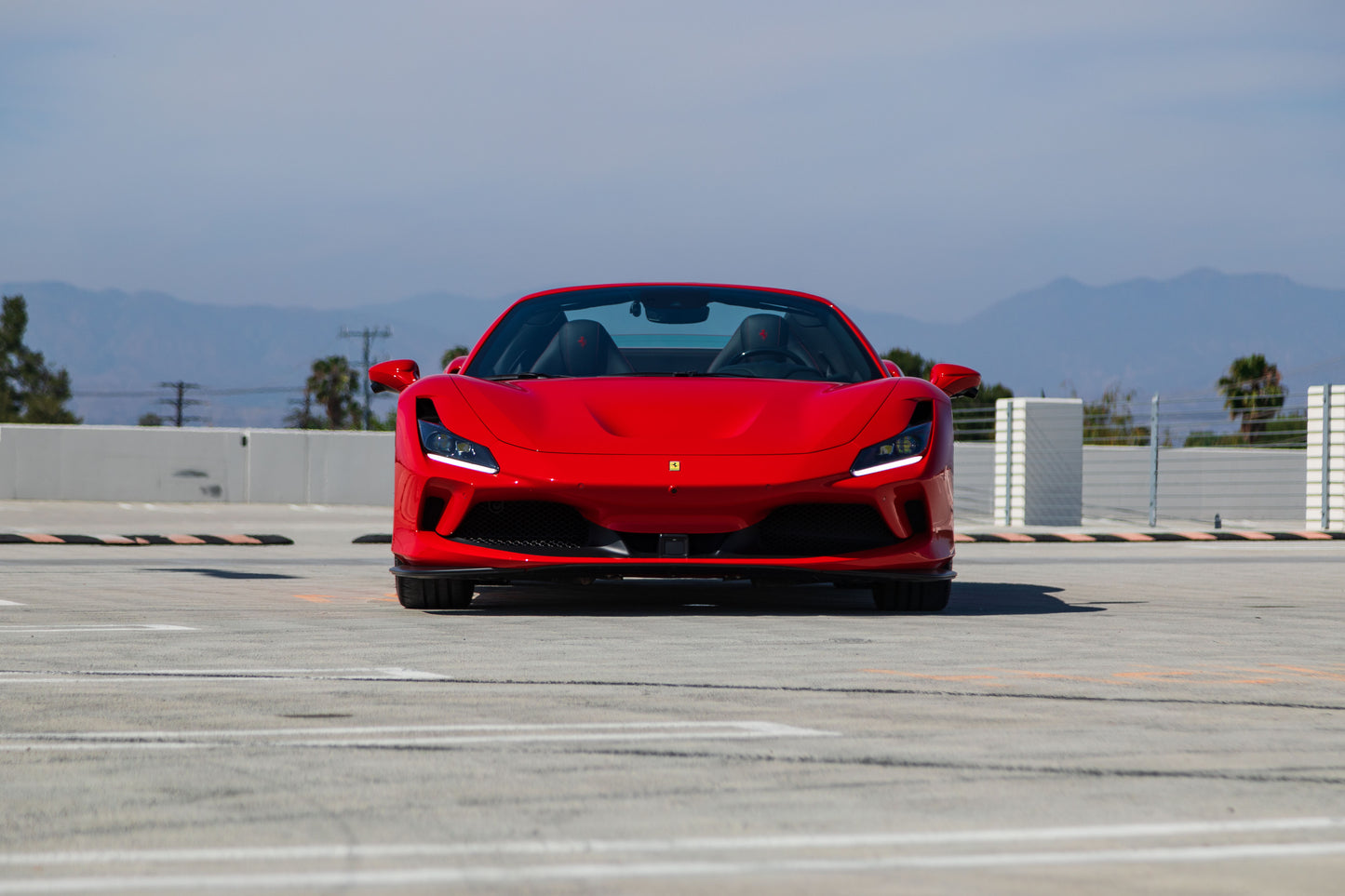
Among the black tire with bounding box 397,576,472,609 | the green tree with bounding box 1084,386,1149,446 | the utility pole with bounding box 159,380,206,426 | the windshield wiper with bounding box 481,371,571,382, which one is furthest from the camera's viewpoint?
the utility pole with bounding box 159,380,206,426

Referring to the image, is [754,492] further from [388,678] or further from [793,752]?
[793,752]

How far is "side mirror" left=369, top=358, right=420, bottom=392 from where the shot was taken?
277 inches

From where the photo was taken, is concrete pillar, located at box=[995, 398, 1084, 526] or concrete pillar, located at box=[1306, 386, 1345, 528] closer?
concrete pillar, located at box=[1306, 386, 1345, 528]

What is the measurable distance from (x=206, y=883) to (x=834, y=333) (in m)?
5.51

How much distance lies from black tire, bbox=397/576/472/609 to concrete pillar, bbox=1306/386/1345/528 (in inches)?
647

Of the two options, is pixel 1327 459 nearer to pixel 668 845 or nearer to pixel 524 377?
pixel 524 377

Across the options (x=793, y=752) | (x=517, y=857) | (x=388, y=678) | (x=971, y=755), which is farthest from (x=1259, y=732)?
(x=388, y=678)

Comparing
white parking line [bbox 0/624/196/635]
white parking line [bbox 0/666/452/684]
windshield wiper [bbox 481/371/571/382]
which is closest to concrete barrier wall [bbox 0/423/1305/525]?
windshield wiper [bbox 481/371/571/382]

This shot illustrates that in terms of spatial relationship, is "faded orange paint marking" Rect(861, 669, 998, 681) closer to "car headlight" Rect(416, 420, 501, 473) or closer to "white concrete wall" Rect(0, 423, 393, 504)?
"car headlight" Rect(416, 420, 501, 473)

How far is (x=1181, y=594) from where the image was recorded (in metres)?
8.09

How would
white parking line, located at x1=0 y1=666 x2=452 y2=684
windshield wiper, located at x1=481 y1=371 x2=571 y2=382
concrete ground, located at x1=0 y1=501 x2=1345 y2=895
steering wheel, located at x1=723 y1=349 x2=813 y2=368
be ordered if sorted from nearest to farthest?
1. concrete ground, located at x1=0 y1=501 x2=1345 y2=895
2. white parking line, located at x1=0 y1=666 x2=452 y2=684
3. windshield wiper, located at x1=481 y1=371 x2=571 y2=382
4. steering wheel, located at x1=723 y1=349 x2=813 y2=368

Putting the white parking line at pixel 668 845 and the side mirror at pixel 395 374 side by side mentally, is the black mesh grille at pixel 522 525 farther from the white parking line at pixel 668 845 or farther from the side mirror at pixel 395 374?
the white parking line at pixel 668 845

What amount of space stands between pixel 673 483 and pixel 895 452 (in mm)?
908

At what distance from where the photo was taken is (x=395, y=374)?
7055 millimetres
